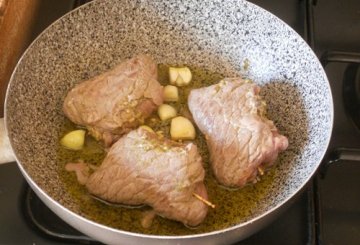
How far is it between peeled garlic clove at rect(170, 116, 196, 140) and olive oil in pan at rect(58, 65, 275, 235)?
0.02 m

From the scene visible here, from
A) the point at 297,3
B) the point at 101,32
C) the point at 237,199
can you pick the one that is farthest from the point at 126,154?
the point at 297,3

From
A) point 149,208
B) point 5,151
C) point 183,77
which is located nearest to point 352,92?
point 183,77

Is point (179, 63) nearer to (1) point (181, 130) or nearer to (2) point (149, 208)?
(1) point (181, 130)

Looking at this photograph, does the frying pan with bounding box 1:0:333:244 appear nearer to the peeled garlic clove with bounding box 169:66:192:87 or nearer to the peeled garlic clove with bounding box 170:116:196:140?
the peeled garlic clove with bounding box 169:66:192:87

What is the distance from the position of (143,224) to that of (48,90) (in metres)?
0.38

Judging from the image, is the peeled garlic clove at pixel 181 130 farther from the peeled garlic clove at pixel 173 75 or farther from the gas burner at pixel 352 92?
the gas burner at pixel 352 92

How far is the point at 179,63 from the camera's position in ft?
4.30

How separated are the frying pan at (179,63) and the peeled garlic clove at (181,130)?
19 cm

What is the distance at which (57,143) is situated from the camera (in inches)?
44.6

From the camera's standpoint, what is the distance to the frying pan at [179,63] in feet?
3.43

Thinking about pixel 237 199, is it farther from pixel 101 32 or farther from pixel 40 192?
pixel 101 32

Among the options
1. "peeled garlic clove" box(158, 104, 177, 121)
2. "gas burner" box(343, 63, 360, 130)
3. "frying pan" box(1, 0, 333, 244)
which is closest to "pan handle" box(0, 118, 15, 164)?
"frying pan" box(1, 0, 333, 244)

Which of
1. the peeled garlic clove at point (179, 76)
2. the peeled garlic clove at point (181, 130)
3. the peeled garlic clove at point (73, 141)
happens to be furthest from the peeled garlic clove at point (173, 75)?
the peeled garlic clove at point (73, 141)

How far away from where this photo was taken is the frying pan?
104 cm
